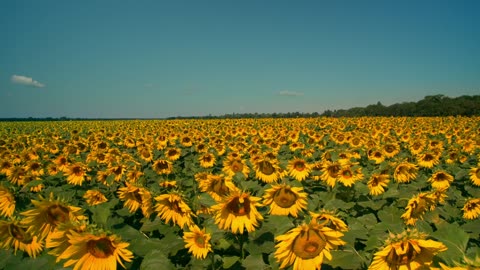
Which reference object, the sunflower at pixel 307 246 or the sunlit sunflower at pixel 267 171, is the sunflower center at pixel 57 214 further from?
the sunlit sunflower at pixel 267 171

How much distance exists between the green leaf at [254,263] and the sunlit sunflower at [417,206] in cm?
231

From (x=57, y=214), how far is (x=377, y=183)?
Result: 18.4 ft

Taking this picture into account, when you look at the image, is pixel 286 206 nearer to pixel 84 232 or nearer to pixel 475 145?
pixel 84 232

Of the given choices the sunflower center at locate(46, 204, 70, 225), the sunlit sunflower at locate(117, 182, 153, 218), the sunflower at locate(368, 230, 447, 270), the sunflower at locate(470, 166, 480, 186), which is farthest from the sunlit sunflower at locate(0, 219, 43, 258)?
the sunflower at locate(470, 166, 480, 186)

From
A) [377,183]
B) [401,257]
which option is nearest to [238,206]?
[401,257]

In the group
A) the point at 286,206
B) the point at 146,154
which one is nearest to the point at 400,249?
the point at 286,206

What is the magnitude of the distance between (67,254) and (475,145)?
13.5 metres

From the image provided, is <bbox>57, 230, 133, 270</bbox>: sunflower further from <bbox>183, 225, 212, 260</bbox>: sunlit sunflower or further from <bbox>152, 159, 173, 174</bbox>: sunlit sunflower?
<bbox>152, 159, 173, 174</bbox>: sunlit sunflower

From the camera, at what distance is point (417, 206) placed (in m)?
4.09

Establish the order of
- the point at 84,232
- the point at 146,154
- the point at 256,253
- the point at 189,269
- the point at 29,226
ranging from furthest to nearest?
the point at 146,154 → the point at 189,269 → the point at 256,253 → the point at 29,226 → the point at 84,232

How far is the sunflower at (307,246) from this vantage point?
2.28m

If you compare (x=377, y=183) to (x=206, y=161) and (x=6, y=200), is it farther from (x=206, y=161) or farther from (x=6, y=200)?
(x=6, y=200)

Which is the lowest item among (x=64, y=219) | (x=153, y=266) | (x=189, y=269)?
(x=189, y=269)

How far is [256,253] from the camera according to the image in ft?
9.84
